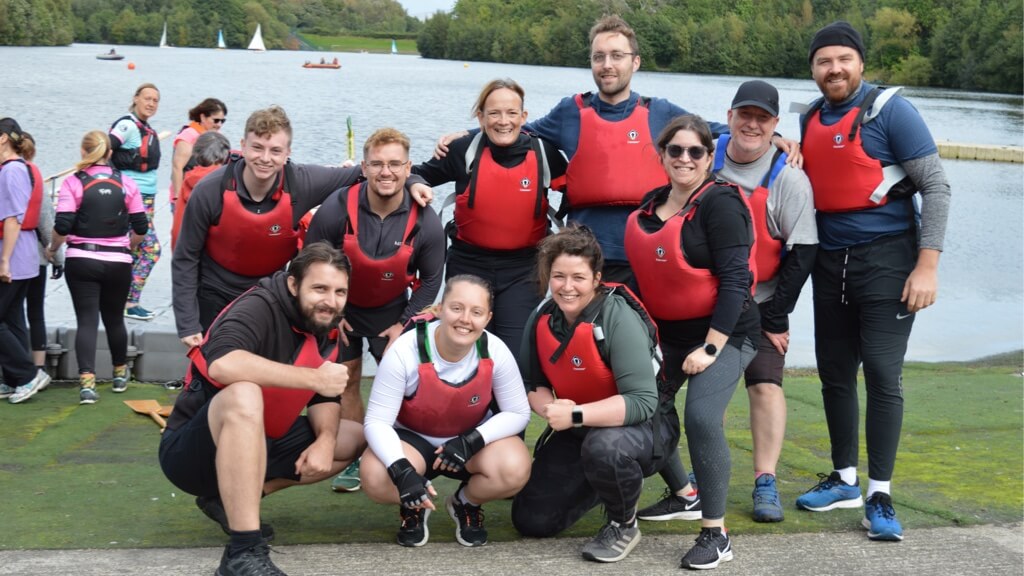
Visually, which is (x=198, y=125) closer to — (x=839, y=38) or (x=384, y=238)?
(x=384, y=238)

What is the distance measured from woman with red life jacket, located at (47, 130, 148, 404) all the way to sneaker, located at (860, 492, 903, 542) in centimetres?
391

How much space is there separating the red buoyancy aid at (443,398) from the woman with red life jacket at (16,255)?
2.86m

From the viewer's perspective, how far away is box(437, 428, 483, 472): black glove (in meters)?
3.72

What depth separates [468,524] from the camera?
3811 millimetres

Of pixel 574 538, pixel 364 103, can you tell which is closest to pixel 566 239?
→ pixel 574 538

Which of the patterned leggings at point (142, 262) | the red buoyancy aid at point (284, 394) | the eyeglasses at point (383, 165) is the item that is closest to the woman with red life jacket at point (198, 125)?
the patterned leggings at point (142, 262)

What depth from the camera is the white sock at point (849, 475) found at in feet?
14.2

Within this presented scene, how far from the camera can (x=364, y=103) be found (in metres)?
34.3

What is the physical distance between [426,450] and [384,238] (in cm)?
87

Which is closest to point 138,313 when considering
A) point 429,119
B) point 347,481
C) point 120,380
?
point 120,380

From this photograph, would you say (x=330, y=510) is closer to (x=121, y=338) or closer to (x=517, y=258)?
(x=517, y=258)

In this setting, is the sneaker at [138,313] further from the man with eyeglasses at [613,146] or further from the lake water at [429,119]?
the man with eyeglasses at [613,146]

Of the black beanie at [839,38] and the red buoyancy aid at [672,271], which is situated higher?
the black beanie at [839,38]

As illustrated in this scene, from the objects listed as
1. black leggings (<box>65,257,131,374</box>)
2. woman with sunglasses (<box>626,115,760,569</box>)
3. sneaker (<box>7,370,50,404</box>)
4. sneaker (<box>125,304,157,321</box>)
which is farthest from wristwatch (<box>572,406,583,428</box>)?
sneaker (<box>125,304,157,321</box>)
